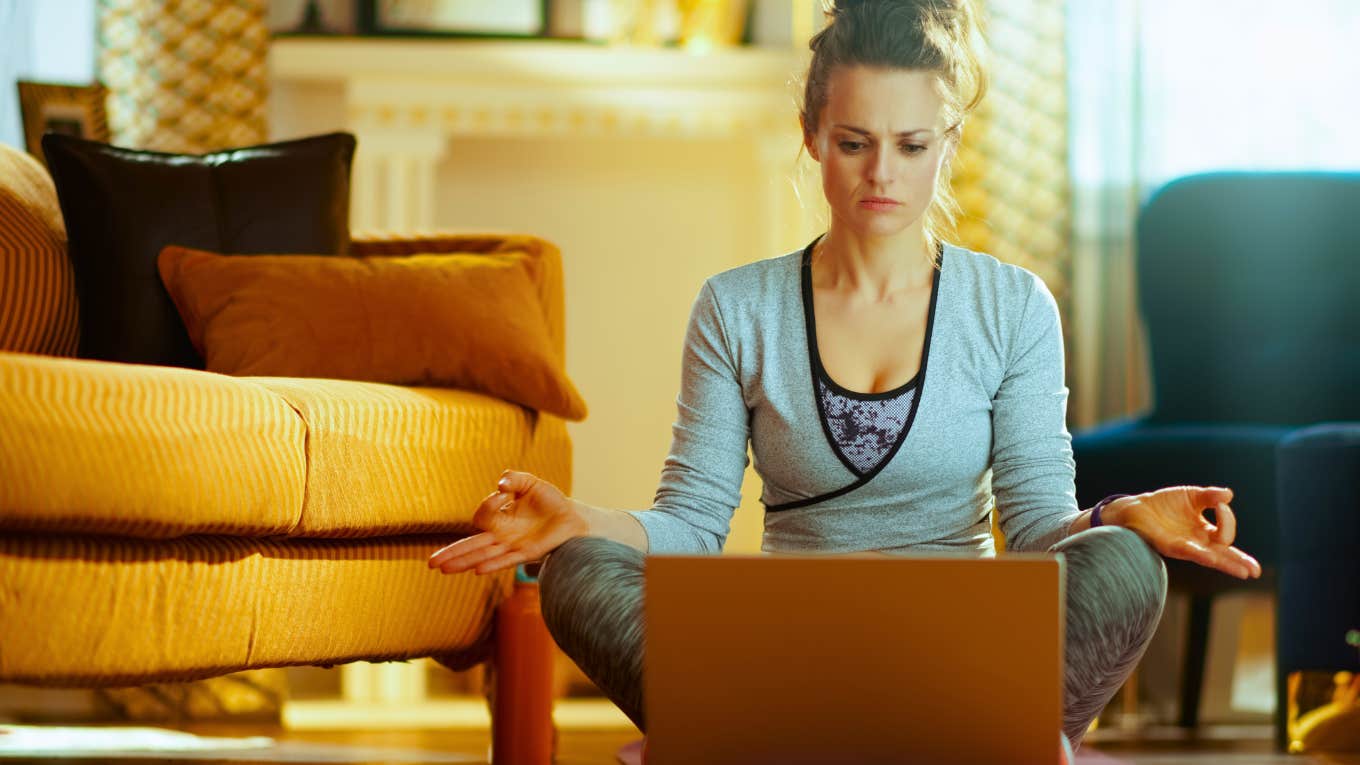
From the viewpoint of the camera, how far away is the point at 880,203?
1.37 meters

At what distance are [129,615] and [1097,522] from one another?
0.85 meters

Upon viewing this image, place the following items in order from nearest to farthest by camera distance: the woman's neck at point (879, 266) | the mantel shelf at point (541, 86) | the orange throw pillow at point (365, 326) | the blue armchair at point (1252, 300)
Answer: the woman's neck at point (879, 266) < the orange throw pillow at point (365, 326) < the blue armchair at point (1252, 300) < the mantel shelf at point (541, 86)

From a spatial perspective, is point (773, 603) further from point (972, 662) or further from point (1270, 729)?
point (1270, 729)

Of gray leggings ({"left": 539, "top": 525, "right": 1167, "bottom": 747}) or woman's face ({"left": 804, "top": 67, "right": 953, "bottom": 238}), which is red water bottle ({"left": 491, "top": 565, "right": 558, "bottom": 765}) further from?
woman's face ({"left": 804, "top": 67, "right": 953, "bottom": 238})

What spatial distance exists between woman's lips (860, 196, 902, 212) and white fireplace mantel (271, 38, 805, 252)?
1.67m

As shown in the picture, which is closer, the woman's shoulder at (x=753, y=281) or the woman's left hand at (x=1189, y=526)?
the woman's left hand at (x=1189, y=526)

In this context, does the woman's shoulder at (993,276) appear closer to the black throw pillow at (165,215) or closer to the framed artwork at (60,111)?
the black throw pillow at (165,215)

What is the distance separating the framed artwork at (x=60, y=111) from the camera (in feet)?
7.66

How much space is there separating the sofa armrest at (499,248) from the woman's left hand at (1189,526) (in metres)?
0.91

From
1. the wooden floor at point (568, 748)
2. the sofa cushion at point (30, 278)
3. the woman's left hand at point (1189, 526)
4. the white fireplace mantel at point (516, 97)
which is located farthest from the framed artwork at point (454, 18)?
the woman's left hand at point (1189, 526)

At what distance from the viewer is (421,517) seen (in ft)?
5.12

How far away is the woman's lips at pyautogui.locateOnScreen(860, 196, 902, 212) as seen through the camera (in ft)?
4.50

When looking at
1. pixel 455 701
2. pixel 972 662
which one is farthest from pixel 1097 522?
pixel 455 701

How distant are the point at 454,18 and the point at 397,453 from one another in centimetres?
172
